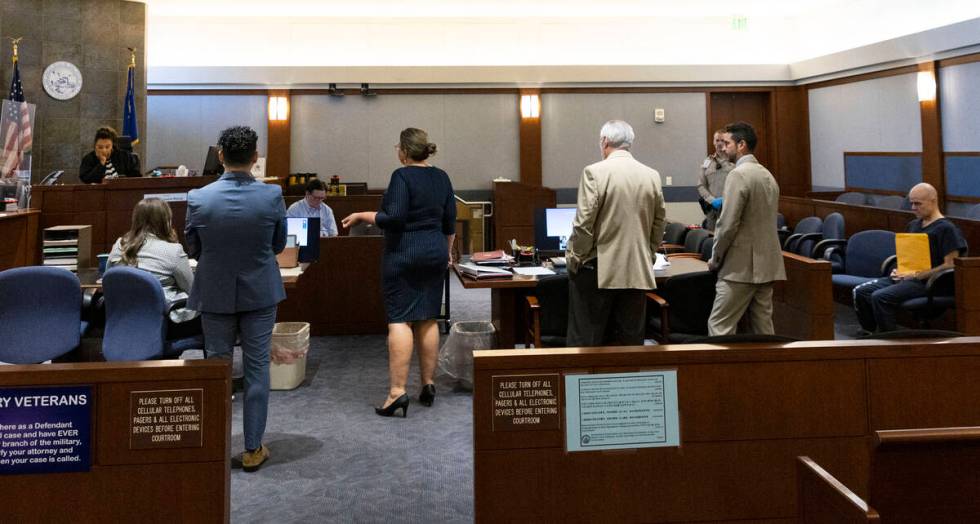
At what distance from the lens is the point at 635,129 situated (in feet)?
34.9

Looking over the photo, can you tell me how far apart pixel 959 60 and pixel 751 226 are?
20.6 ft

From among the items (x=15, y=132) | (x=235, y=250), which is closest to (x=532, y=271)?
(x=235, y=250)

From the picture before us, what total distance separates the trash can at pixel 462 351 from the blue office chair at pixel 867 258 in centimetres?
327

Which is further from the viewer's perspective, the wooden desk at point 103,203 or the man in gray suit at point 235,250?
the wooden desk at point 103,203

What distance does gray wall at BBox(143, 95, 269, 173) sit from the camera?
10.2 m

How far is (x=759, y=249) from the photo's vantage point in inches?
127

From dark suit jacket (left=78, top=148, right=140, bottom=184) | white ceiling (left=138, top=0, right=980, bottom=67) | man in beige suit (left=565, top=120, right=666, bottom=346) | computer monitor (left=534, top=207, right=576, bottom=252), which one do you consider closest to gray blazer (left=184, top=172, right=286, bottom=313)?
man in beige suit (left=565, top=120, right=666, bottom=346)

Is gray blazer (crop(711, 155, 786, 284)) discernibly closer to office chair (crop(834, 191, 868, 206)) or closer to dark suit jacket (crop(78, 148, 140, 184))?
dark suit jacket (crop(78, 148, 140, 184))

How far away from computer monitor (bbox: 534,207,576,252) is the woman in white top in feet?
7.74

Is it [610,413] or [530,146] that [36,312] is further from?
[530,146]

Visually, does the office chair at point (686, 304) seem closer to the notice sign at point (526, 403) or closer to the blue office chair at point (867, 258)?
the notice sign at point (526, 403)

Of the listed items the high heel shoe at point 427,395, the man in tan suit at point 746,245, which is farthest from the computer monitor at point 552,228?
the man in tan suit at point 746,245

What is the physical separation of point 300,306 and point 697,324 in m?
3.34

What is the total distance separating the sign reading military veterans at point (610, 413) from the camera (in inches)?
60.7
